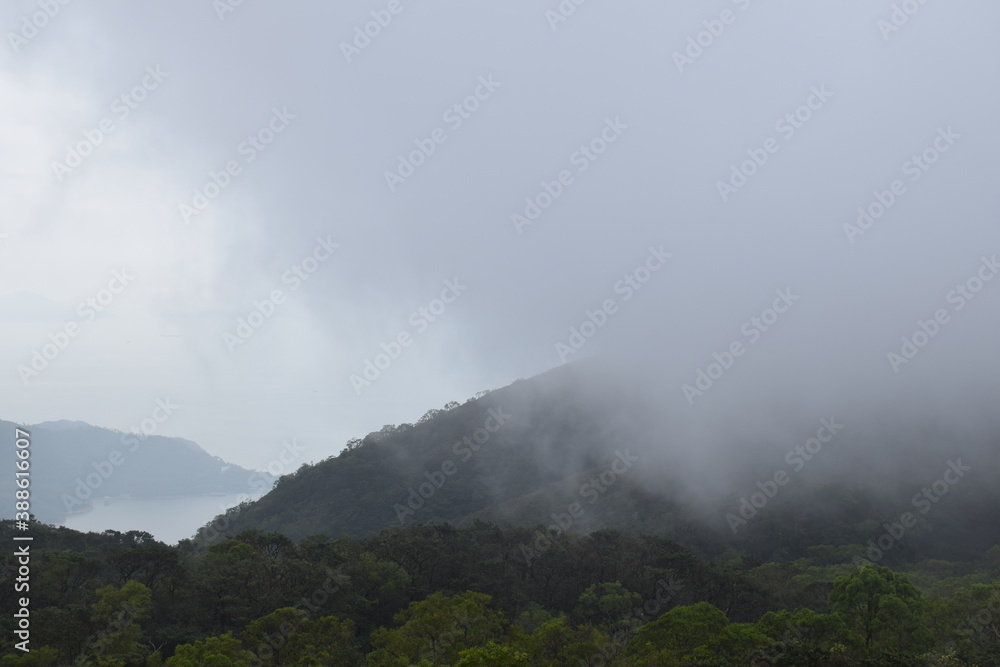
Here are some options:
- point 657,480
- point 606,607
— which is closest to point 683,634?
point 606,607

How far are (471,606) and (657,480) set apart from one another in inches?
3518

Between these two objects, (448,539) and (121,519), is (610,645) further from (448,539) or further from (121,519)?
(121,519)

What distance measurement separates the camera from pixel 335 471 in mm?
142750

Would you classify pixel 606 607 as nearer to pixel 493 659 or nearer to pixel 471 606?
pixel 471 606

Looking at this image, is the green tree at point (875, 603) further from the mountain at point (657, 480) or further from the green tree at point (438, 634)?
the mountain at point (657, 480)

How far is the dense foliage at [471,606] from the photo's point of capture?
35969 mm

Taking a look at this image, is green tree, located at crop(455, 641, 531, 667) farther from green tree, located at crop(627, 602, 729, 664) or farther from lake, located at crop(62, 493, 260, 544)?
lake, located at crop(62, 493, 260, 544)

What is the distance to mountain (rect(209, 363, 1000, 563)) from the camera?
106m

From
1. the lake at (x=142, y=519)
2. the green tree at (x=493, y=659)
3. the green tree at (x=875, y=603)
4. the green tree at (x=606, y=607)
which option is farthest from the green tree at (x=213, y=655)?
the lake at (x=142, y=519)

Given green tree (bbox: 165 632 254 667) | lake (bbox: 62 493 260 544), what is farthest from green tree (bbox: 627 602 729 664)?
lake (bbox: 62 493 260 544)

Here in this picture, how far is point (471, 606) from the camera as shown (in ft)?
133

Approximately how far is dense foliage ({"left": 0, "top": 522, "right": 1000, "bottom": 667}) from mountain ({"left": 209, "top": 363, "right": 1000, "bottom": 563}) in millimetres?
30445

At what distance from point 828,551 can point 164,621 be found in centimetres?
7737

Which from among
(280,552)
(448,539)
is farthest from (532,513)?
(280,552)
